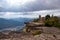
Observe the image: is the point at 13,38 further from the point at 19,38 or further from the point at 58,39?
the point at 58,39

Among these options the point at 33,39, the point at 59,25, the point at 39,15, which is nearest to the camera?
the point at 33,39

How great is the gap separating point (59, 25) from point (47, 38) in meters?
3.30

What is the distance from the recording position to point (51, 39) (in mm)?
6250

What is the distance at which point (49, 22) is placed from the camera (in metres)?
9.95

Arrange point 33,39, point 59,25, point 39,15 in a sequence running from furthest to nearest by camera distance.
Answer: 1. point 39,15
2. point 59,25
3. point 33,39

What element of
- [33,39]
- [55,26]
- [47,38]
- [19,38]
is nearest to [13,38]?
[19,38]

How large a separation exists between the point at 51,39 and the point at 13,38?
4.22 feet

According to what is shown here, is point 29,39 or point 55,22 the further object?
point 55,22

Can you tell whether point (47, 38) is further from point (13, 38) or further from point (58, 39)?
point (13, 38)

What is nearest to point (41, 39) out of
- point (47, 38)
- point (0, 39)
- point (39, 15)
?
point (47, 38)

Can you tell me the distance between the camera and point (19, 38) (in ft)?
21.1

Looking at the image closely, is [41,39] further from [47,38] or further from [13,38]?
[13,38]

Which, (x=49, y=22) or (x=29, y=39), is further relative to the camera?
(x=49, y=22)

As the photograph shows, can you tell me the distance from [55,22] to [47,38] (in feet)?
11.9
